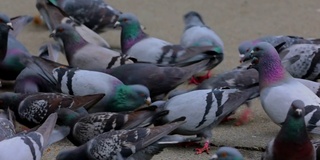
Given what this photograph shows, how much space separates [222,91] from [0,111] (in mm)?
1650

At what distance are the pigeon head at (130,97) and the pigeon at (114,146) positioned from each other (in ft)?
3.15

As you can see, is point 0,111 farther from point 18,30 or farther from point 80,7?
point 80,7

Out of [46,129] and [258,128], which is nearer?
[46,129]

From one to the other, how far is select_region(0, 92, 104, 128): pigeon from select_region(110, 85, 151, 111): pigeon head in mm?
313

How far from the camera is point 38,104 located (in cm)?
596

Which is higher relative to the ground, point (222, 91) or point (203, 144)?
point (222, 91)

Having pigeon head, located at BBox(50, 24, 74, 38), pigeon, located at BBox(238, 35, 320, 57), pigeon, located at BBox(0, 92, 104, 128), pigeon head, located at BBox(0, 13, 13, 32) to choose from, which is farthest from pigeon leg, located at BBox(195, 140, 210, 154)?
pigeon head, located at BBox(0, 13, 13, 32)

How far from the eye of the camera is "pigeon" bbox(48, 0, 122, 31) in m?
8.37

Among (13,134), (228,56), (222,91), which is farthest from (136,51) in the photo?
(13,134)

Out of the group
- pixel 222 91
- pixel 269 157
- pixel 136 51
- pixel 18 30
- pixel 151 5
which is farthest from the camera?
pixel 151 5

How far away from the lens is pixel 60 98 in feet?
19.7

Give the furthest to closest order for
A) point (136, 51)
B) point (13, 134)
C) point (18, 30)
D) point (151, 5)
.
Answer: point (151, 5)
point (18, 30)
point (136, 51)
point (13, 134)

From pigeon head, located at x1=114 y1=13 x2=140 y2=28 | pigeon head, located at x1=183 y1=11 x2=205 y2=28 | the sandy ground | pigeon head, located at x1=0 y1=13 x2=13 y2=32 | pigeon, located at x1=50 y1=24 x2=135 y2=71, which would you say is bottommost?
the sandy ground

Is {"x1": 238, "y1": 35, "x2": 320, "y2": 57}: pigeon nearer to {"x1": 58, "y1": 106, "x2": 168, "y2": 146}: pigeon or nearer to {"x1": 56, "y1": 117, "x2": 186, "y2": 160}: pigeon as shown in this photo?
{"x1": 58, "y1": 106, "x2": 168, "y2": 146}: pigeon
